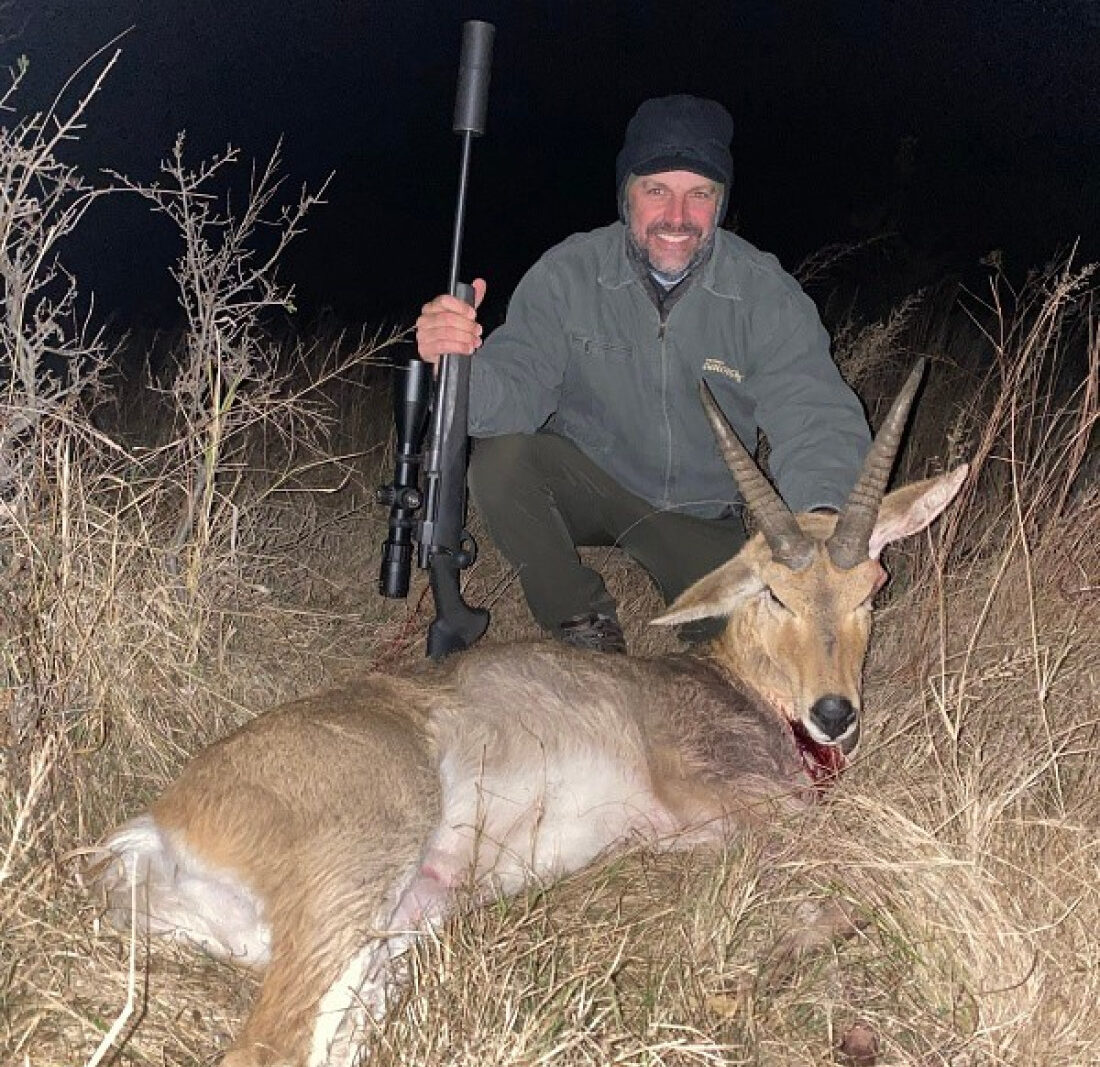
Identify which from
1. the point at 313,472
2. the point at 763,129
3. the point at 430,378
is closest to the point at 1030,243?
the point at 763,129

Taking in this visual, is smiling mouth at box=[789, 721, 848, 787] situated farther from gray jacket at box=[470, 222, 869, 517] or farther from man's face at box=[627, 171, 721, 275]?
man's face at box=[627, 171, 721, 275]

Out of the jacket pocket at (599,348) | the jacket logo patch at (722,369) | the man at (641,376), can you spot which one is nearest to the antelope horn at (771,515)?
the man at (641,376)

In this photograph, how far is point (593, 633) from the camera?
4.71 metres

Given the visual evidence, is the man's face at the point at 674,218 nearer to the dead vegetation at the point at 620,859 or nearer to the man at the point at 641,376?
the man at the point at 641,376

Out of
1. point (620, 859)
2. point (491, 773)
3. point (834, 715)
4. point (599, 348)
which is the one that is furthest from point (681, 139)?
point (620, 859)

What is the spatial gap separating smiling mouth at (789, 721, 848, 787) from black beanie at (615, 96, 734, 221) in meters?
2.23

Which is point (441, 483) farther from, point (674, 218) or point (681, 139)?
point (681, 139)

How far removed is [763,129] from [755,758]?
2197 cm

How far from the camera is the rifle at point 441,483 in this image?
4.50 m

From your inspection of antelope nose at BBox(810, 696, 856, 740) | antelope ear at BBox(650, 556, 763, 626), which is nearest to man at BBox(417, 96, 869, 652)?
antelope ear at BBox(650, 556, 763, 626)

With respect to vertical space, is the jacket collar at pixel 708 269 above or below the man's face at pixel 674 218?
below

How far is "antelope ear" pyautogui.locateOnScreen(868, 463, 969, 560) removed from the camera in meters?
3.74

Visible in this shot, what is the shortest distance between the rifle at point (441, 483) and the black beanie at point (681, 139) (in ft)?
2.19

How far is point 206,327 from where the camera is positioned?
4.21 m
